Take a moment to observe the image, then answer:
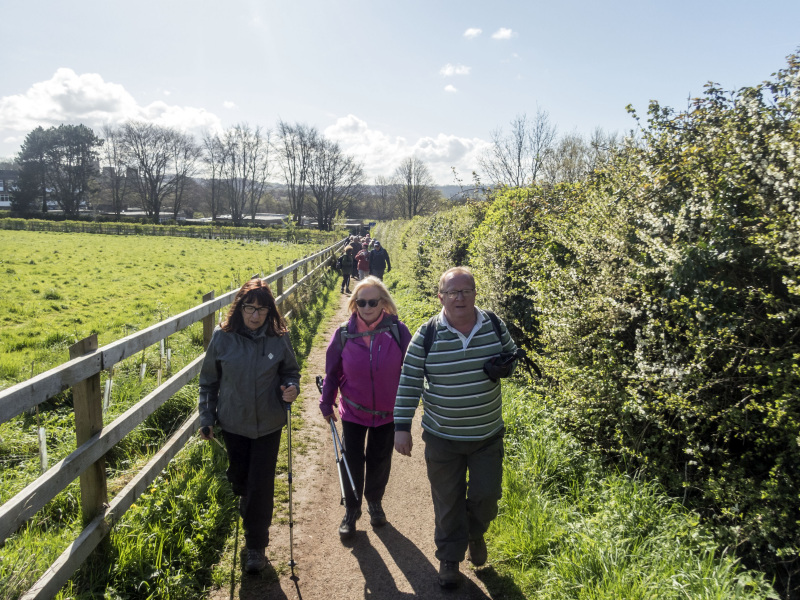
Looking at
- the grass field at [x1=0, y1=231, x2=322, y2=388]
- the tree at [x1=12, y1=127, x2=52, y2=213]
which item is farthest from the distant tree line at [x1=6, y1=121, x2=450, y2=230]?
the grass field at [x1=0, y1=231, x2=322, y2=388]

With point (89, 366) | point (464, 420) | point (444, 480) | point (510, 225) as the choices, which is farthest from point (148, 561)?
point (510, 225)

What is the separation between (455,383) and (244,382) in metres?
1.35

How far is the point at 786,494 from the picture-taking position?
2895 millimetres

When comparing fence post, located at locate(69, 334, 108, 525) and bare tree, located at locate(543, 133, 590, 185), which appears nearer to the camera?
fence post, located at locate(69, 334, 108, 525)

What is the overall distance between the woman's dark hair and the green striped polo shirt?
37.8 inches

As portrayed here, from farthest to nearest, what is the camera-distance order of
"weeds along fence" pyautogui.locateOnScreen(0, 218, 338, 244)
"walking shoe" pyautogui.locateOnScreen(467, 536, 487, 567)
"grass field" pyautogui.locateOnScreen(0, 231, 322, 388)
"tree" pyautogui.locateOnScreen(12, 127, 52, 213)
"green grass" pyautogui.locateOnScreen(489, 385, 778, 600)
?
"tree" pyautogui.locateOnScreen(12, 127, 52, 213) → "weeds along fence" pyautogui.locateOnScreen(0, 218, 338, 244) → "grass field" pyautogui.locateOnScreen(0, 231, 322, 388) → "walking shoe" pyautogui.locateOnScreen(467, 536, 487, 567) → "green grass" pyautogui.locateOnScreen(489, 385, 778, 600)

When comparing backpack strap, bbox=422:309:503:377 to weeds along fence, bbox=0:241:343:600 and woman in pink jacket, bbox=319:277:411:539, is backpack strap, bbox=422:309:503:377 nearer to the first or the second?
woman in pink jacket, bbox=319:277:411:539

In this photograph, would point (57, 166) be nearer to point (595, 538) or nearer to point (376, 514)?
point (376, 514)

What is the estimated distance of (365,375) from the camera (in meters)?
3.75

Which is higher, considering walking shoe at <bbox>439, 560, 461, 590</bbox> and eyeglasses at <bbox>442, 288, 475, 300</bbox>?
eyeglasses at <bbox>442, 288, 475, 300</bbox>

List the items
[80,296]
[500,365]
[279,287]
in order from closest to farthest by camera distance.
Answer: [500,365] → [279,287] → [80,296]

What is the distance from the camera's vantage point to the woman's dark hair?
11.0ft

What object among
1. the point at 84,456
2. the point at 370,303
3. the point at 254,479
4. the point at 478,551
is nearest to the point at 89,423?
the point at 84,456

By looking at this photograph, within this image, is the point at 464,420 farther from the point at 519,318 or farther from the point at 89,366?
the point at 519,318
